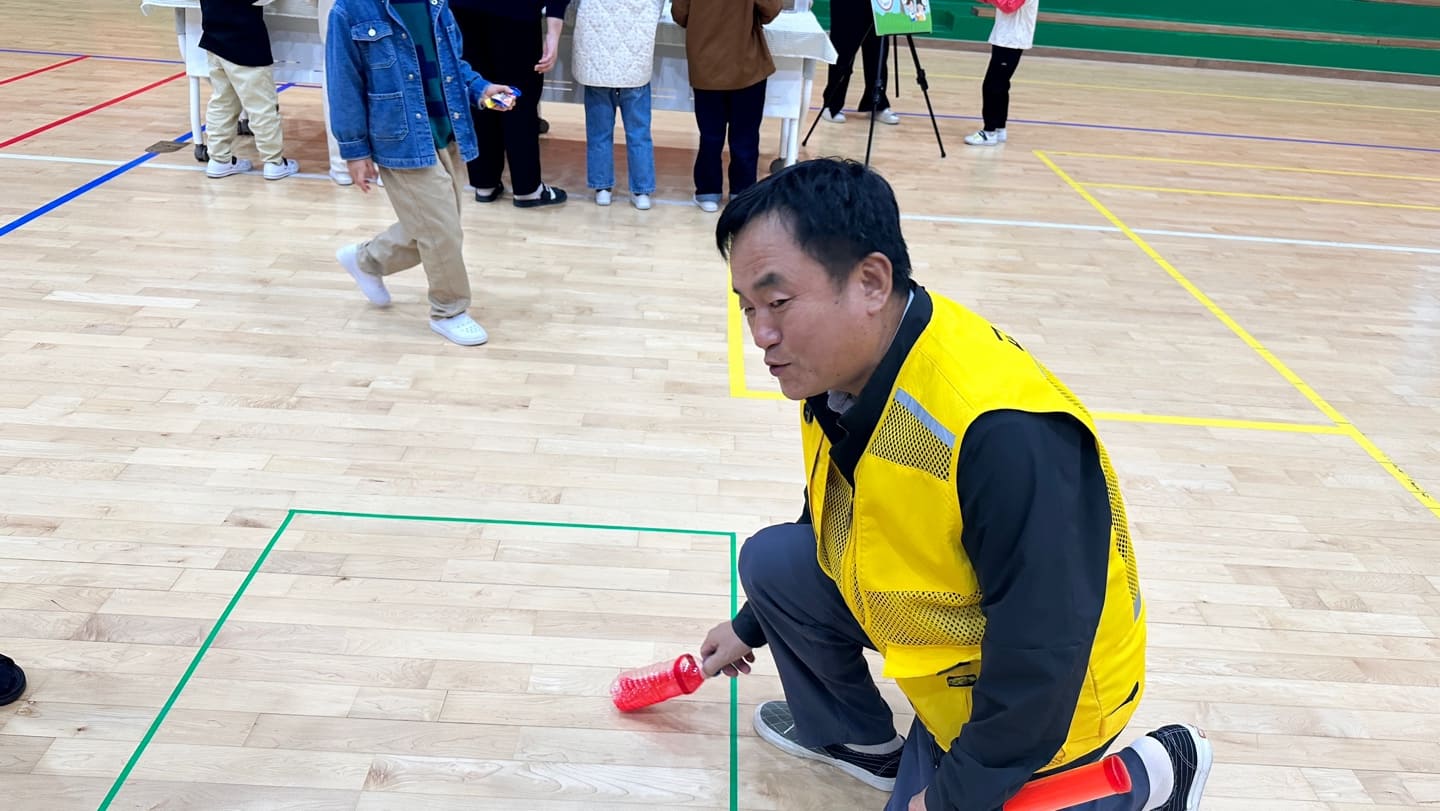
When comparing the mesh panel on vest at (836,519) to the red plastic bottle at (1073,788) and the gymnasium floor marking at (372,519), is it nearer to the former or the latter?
the red plastic bottle at (1073,788)

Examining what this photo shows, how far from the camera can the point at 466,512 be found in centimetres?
254

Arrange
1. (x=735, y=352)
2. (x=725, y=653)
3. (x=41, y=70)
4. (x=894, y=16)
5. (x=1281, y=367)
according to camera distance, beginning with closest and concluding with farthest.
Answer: (x=725, y=653) < (x=735, y=352) < (x=1281, y=367) < (x=894, y=16) < (x=41, y=70)

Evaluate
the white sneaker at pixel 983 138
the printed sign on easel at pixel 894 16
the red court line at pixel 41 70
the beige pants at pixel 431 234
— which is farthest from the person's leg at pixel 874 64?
the red court line at pixel 41 70

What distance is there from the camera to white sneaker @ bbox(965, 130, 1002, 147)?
6652 mm

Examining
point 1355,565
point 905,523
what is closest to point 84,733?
point 905,523

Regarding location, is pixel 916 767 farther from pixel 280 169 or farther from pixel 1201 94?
pixel 1201 94

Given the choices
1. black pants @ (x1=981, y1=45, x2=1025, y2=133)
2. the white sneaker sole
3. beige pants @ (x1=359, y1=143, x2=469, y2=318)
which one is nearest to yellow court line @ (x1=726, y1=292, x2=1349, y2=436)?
beige pants @ (x1=359, y1=143, x2=469, y2=318)

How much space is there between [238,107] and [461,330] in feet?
7.29

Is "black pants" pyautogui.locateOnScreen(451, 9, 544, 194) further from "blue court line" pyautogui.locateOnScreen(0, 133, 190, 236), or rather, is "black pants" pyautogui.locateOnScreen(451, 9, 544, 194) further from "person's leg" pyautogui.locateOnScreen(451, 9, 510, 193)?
"blue court line" pyautogui.locateOnScreen(0, 133, 190, 236)

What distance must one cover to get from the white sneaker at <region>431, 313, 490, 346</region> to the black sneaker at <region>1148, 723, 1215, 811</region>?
96.2 inches

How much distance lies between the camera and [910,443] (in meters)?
1.23

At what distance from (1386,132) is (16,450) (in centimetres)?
890

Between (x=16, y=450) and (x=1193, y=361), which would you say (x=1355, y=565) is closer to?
(x=1193, y=361)

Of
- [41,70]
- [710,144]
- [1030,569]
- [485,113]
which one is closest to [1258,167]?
[710,144]
